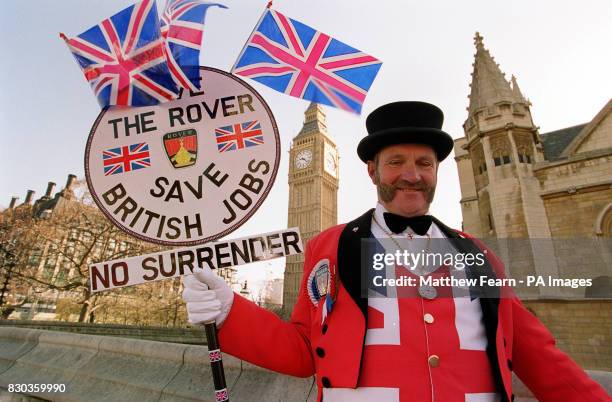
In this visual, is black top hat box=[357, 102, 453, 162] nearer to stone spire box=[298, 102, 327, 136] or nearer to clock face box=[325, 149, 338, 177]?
clock face box=[325, 149, 338, 177]

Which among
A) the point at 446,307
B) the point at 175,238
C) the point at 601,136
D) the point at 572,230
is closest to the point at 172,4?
the point at 175,238

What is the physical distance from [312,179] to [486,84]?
57.3 meters

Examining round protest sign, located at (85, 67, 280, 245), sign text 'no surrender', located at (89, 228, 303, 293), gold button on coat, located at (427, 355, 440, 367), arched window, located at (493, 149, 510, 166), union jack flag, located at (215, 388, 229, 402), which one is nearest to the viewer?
gold button on coat, located at (427, 355, 440, 367)

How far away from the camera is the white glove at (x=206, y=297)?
63.7 inches

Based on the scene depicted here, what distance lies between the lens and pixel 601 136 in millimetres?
14867

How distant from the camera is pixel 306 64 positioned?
2963 mm

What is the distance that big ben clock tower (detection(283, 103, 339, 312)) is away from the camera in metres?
71.3

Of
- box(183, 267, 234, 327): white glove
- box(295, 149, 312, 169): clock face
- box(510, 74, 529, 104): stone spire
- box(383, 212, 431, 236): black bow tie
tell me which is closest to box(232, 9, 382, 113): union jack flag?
box(383, 212, 431, 236): black bow tie

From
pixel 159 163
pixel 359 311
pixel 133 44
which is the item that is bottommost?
pixel 359 311

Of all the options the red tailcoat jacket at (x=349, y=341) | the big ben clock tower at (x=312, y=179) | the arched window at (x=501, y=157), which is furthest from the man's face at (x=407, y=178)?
the big ben clock tower at (x=312, y=179)

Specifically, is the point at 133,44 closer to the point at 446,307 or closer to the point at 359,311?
the point at 359,311

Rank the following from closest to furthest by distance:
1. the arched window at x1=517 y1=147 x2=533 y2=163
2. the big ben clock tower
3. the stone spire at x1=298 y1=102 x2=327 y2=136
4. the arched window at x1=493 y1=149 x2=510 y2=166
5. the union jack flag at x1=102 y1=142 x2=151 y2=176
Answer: the union jack flag at x1=102 y1=142 x2=151 y2=176
the arched window at x1=517 y1=147 x2=533 y2=163
the arched window at x1=493 y1=149 x2=510 y2=166
the big ben clock tower
the stone spire at x1=298 y1=102 x2=327 y2=136

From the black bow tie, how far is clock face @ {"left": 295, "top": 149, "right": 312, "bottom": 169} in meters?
74.0

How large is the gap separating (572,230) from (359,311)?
15126 millimetres
